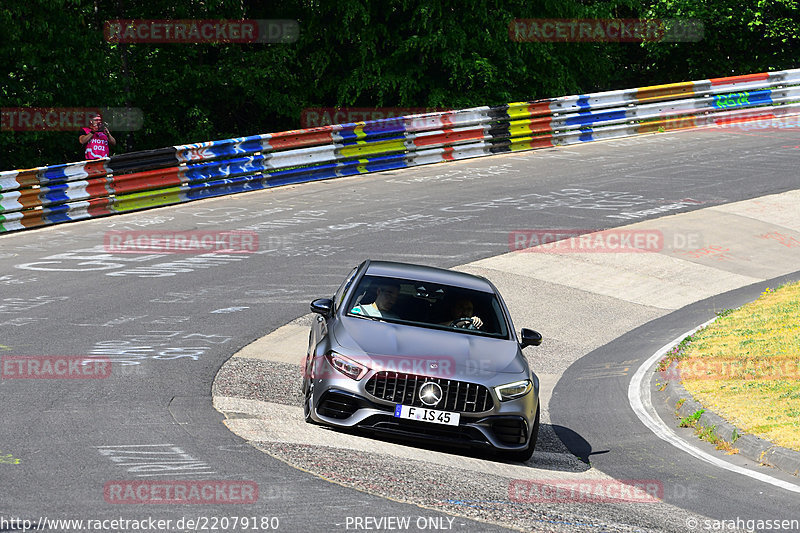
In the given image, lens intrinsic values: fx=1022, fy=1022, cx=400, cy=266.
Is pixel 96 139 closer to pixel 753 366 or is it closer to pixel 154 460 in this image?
pixel 753 366

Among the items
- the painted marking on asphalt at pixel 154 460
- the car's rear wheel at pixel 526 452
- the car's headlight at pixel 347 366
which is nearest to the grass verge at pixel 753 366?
the car's rear wheel at pixel 526 452

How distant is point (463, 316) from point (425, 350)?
1.13 meters

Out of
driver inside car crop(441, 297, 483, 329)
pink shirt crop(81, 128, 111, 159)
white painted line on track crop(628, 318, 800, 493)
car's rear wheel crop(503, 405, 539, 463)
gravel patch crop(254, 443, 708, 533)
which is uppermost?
pink shirt crop(81, 128, 111, 159)

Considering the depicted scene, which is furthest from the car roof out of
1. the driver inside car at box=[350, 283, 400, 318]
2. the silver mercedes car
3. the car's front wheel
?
the car's front wheel

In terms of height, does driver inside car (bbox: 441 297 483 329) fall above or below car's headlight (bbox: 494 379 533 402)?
above

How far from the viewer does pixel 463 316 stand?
32.9ft

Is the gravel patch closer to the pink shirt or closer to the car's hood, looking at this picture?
the car's hood

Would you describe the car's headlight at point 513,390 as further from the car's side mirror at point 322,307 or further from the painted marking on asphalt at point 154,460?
the painted marking on asphalt at point 154,460

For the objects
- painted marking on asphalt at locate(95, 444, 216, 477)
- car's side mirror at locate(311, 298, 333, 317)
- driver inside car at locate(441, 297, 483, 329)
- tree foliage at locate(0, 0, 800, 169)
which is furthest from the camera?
tree foliage at locate(0, 0, 800, 169)

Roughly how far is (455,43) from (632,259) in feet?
41.1

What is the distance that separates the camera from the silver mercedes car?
8.67 m

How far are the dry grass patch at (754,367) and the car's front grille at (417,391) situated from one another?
9.97 ft

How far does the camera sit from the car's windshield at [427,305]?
9.86m

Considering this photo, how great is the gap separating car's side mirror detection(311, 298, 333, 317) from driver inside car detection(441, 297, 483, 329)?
1118 mm
